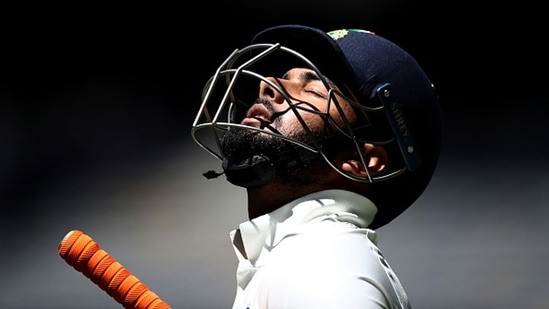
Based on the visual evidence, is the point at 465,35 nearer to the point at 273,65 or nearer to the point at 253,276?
the point at 273,65

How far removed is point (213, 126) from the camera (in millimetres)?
859

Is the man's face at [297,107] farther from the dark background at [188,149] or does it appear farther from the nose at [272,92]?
the dark background at [188,149]

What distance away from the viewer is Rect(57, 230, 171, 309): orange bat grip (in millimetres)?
895

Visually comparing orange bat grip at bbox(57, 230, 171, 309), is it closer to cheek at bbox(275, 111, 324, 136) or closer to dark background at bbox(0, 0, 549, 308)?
cheek at bbox(275, 111, 324, 136)

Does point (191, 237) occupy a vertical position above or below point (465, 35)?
below

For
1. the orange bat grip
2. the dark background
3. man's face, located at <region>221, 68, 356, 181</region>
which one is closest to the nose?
man's face, located at <region>221, 68, 356, 181</region>

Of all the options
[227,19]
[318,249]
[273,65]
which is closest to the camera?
[318,249]

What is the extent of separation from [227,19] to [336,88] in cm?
71

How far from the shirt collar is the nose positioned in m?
0.09

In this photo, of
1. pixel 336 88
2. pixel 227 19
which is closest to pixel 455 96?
pixel 227 19

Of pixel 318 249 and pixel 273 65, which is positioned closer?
pixel 318 249

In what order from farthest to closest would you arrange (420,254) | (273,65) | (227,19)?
(227,19)
(420,254)
(273,65)

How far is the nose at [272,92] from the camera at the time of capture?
91cm

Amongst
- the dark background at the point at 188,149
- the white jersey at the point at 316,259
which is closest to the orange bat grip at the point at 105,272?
the white jersey at the point at 316,259
